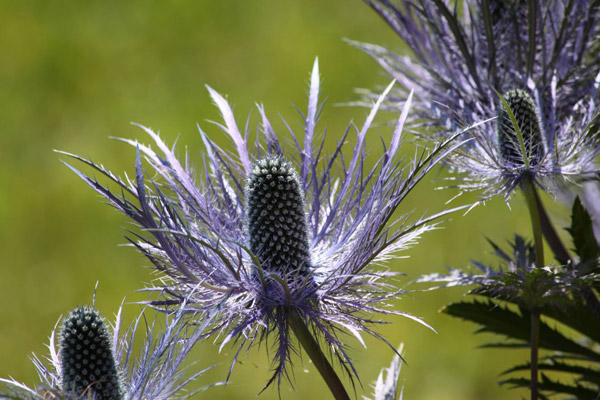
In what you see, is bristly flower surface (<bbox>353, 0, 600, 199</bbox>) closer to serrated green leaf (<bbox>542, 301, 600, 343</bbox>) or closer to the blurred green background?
serrated green leaf (<bbox>542, 301, 600, 343</bbox>)

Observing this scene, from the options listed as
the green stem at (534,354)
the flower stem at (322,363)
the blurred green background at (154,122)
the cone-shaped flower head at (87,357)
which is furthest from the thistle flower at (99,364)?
the blurred green background at (154,122)

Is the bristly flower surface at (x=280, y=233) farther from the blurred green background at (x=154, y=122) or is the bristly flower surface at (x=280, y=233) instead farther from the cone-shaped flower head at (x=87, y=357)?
the blurred green background at (x=154, y=122)

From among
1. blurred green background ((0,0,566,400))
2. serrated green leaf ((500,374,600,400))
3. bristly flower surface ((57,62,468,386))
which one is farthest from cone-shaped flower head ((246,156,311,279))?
blurred green background ((0,0,566,400))

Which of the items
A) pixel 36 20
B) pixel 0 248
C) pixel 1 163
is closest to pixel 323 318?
pixel 0 248

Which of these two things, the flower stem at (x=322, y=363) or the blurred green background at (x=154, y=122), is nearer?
the flower stem at (x=322, y=363)

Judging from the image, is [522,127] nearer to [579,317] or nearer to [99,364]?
[579,317]

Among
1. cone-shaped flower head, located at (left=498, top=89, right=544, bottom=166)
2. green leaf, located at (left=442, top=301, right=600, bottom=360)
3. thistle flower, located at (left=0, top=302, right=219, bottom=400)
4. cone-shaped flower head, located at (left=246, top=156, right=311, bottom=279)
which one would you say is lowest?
thistle flower, located at (left=0, top=302, right=219, bottom=400)
